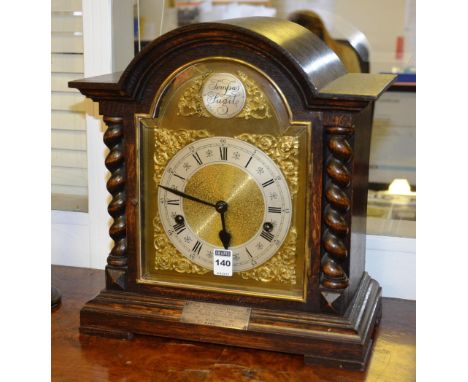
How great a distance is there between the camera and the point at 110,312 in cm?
107

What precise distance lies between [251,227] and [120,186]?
0.21 meters

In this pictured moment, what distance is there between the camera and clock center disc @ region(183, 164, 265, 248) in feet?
3.26

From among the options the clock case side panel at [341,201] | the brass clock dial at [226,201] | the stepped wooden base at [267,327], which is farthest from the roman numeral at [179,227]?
the clock case side panel at [341,201]

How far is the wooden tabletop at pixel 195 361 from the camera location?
3.13ft

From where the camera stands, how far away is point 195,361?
39.1 inches

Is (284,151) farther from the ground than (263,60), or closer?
closer

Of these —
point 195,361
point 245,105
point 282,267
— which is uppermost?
point 245,105

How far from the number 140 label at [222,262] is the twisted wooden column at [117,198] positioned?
0.48 ft

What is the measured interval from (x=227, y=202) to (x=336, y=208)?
153 millimetres

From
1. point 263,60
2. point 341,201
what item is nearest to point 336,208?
point 341,201

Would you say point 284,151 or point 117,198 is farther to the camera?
point 117,198

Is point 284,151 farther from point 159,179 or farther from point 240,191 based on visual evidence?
point 159,179

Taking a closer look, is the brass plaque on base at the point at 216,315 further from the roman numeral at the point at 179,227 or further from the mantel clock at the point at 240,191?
the roman numeral at the point at 179,227
